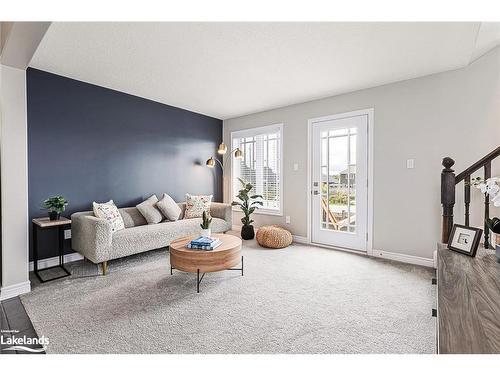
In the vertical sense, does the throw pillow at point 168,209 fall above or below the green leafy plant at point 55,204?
below

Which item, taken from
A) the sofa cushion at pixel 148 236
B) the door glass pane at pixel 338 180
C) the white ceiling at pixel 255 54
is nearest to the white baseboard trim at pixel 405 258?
the door glass pane at pixel 338 180

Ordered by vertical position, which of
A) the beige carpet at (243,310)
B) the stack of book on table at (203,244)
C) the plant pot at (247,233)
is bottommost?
the beige carpet at (243,310)

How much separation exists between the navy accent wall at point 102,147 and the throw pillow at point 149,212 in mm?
317

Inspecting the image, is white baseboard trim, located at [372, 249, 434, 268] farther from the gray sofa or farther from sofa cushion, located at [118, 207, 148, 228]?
sofa cushion, located at [118, 207, 148, 228]

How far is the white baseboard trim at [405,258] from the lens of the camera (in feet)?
10.2

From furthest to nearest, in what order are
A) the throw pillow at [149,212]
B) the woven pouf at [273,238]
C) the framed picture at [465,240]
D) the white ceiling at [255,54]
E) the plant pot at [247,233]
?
1. the plant pot at [247,233]
2. the woven pouf at [273,238]
3. the throw pillow at [149,212]
4. the white ceiling at [255,54]
5. the framed picture at [465,240]

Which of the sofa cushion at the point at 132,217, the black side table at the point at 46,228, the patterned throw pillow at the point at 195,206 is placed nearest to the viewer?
the black side table at the point at 46,228

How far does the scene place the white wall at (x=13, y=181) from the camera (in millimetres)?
2285

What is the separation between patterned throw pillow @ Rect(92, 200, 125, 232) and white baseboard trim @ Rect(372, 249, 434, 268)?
3447 millimetres

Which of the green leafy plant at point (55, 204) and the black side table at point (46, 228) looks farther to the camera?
the green leafy plant at point (55, 204)

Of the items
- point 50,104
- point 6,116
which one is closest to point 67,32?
point 6,116

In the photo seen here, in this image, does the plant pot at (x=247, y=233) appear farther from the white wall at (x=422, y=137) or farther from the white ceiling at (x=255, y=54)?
the white ceiling at (x=255, y=54)

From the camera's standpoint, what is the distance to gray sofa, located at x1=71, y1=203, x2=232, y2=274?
2.76 m
